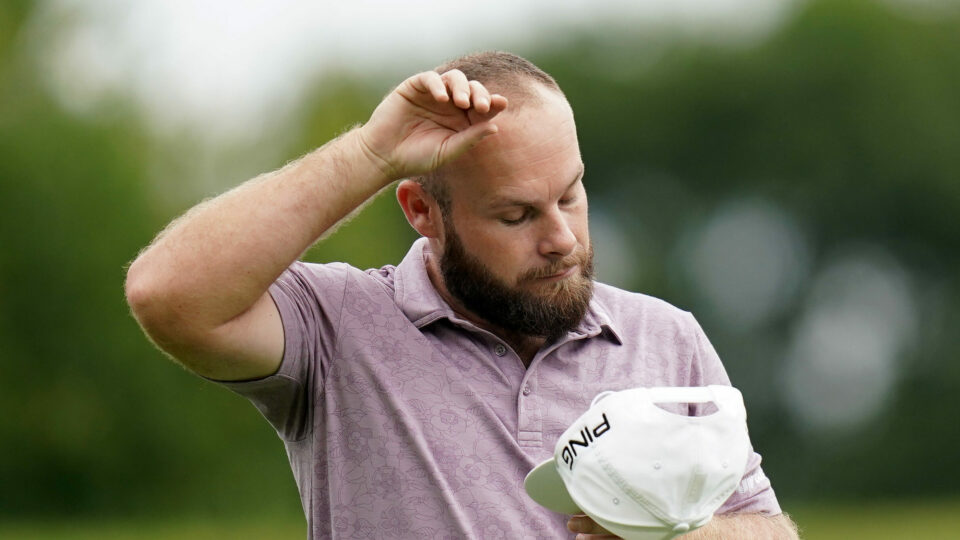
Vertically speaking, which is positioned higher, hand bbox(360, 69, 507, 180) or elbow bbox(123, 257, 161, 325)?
hand bbox(360, 69, 507, 180)

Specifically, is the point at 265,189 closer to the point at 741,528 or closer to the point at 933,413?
the point at 741,528

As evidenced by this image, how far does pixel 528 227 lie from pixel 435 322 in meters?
0.39

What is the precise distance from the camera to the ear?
4660mm

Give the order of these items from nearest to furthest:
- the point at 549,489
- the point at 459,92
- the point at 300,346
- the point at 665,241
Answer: the point at 549,489 < the point at 459,92 < the point at 300,346 < the point at 665,241

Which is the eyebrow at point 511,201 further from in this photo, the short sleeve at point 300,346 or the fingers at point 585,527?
the fingers at point 585,527

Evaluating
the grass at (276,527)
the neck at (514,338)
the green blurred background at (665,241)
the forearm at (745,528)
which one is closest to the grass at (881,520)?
the grass at (276,527)

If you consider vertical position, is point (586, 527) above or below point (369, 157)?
below

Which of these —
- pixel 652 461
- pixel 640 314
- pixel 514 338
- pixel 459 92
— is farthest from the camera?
pixel 640 314

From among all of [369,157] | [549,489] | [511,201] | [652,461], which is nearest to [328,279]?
[369,157]

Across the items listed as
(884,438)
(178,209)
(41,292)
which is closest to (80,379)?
(41,292)

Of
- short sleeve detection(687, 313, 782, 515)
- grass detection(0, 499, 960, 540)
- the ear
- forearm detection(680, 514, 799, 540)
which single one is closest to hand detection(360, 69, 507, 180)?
the ear

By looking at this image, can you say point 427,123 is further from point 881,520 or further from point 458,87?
point 881,520

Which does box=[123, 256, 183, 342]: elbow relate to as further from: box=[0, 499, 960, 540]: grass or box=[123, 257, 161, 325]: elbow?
box=[0, 499, 960, 540]: grass

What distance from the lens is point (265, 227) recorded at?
12.9 ft
